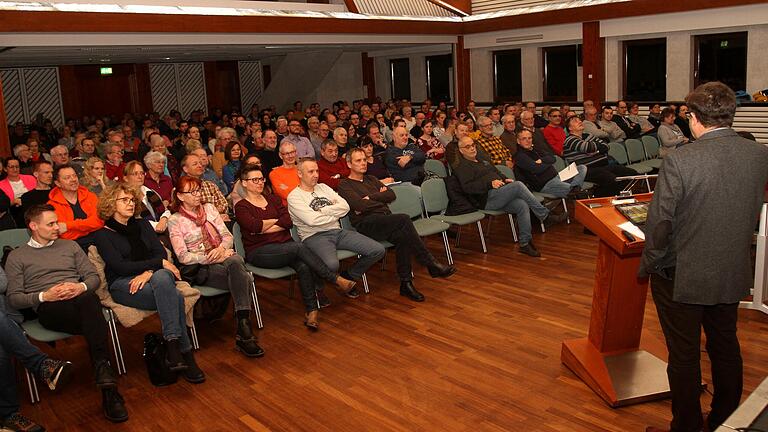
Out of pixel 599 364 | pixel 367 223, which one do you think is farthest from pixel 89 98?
pixel 599 364

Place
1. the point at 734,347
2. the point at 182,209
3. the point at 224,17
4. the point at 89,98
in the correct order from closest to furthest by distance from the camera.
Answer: the point at 734,347 < the point at 182,209 < the point at 224,17 < the point at 89,98

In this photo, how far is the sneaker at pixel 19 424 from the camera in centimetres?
386

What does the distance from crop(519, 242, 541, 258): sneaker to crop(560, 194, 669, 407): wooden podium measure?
2704 mm

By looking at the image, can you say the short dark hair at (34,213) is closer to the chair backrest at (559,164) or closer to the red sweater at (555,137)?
the chair backrest at (559,164)

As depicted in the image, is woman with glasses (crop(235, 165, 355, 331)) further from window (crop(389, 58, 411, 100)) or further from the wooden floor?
window (crop(389, 58, 411, 100))

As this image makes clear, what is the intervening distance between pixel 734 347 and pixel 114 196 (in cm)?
369

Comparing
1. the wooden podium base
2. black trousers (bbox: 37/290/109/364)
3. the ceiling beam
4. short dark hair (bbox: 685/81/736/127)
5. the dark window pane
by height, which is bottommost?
the wooden podium base

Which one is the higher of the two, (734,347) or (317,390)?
(734,347)

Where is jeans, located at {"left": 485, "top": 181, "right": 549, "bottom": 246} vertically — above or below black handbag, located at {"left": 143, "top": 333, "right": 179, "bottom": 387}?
above

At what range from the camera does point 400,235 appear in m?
Result: 5.94

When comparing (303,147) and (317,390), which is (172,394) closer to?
(317,390)

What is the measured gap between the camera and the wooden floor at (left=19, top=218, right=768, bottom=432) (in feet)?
12.6

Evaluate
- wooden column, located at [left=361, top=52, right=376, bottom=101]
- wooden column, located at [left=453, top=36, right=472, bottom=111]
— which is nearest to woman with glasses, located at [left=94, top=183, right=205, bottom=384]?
wooden column, located at [left=453, top=36, right=472, bottom=111]

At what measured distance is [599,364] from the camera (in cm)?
402
